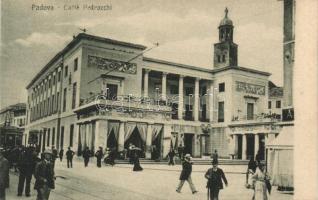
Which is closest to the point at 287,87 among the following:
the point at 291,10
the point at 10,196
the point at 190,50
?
the point at 291,10

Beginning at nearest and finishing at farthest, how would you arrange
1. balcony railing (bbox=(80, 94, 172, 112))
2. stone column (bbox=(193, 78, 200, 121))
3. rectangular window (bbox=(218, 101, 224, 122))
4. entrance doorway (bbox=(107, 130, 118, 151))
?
→ balcony railing (bbox=(80, 94, 172, 112)), entrance doorway (bbox=(107, 130, 118, 151)), rectangular window (bbox=(218, 101, 224, 122)), stone column (bbox=(193, 78, 200, 121))

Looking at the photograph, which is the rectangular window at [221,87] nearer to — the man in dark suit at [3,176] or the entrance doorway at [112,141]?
the entrance doorway at [112,141]

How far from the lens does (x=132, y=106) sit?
58.0 ft

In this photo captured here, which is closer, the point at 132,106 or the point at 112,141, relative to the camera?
the point at 132,106

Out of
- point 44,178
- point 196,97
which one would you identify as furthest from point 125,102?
point 44,178

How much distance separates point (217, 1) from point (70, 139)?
522 inches

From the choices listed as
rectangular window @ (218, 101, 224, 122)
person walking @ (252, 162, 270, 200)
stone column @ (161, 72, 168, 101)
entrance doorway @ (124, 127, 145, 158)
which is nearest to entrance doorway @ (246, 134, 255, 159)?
rectangular window @ (218, 101, 224, 122)

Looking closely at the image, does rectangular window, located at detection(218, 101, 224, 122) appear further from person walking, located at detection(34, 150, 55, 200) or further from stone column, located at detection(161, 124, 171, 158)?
Result: person walking, located at detection(34, 150, 55, 200)

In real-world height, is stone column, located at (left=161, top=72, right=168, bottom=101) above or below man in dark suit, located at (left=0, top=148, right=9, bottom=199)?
above

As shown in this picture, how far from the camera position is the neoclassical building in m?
15.7

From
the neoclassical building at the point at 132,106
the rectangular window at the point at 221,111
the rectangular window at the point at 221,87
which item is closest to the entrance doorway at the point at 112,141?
the neoclassical building at the point at 132,106

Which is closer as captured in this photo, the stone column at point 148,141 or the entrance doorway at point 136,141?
the stone column at point 148,141

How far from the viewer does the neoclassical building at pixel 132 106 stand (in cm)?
1567

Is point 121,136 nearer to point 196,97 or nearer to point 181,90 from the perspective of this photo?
point 181,90
